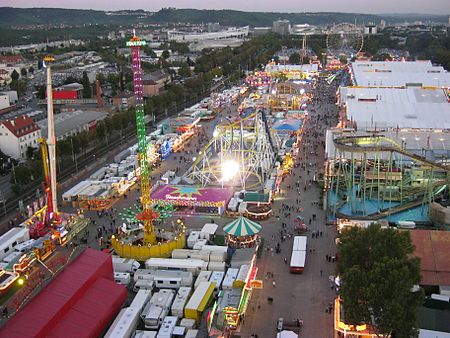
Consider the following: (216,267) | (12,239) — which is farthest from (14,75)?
(216,267)

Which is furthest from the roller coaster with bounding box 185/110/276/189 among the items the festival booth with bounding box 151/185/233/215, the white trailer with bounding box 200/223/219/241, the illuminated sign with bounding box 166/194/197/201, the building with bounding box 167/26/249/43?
the building with bounding box 167/26/249/43

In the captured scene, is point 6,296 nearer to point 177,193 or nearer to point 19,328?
point 19,328

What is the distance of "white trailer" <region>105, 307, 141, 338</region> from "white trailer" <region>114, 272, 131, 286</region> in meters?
2.60

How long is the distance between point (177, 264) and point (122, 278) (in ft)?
7.96

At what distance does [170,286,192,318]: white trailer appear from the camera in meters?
19.0

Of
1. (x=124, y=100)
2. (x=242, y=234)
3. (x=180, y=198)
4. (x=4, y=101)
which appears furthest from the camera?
(x=124, y=100)

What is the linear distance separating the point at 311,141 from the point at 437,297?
87.4ft

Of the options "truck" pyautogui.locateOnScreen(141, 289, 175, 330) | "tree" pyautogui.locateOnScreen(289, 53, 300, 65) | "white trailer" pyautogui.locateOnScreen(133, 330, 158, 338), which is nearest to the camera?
"white trailer" pyautogui.locateOnScreen(133, 330, 158, 338)

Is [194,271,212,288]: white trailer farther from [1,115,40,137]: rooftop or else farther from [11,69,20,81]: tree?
[11,69,20,81]: tree

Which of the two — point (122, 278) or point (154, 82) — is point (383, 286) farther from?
point (154, 82)

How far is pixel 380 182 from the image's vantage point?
3175cm

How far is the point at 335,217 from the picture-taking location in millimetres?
28234

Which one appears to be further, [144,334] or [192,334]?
[144,334]

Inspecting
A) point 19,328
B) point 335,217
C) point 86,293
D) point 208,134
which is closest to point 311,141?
point 208,134
